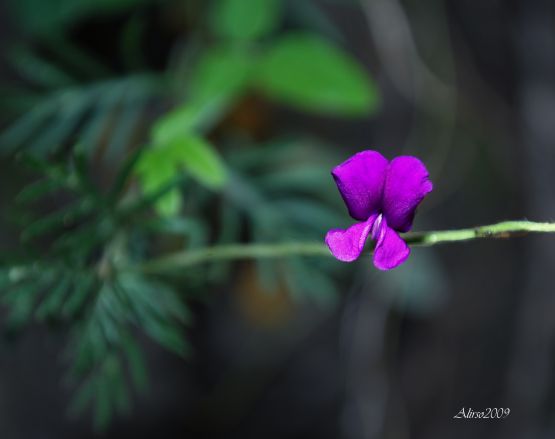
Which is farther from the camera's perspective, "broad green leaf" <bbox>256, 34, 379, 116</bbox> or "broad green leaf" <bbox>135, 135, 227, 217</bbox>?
"broad green leaf" <bbox>256, 34, 379, 116</bbox>

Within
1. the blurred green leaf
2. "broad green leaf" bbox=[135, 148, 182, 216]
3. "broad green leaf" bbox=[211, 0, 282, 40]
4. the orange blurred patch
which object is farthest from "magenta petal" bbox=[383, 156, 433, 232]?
the orange blurred patch

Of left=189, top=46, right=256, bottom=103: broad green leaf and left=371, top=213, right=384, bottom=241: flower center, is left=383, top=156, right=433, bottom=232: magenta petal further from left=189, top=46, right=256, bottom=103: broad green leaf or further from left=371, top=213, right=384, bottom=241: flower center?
left=189, top=46, right=256, bottom=103: broad green leaf

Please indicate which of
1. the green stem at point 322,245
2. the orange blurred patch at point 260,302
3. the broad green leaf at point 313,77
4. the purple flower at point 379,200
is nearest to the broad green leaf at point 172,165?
the green stem at point 322,245

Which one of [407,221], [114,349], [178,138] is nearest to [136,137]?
[178,138]

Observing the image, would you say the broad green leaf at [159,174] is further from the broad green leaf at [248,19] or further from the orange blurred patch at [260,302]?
the orange blurred patch at [260,302]

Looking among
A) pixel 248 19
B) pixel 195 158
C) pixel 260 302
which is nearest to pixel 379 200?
pixel 195 158

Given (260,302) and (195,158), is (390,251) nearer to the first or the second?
(195,158)
